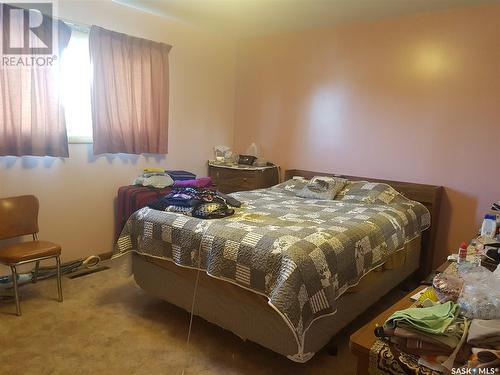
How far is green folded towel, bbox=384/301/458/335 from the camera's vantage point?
Result: 48.6 inches

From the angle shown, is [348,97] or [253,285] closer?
[253,285]

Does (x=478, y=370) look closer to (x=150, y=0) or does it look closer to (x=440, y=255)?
(x=440, y=255)

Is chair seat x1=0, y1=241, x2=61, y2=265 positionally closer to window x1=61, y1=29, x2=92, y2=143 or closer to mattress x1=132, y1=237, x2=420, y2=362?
mattress x1=132, y1=237, x2=420, y2=362

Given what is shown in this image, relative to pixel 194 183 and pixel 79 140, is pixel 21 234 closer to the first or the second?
pixel 79 140

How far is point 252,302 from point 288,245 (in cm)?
37

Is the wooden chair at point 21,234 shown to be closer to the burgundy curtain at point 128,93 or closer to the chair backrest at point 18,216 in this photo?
the chair backrest at point 18,216

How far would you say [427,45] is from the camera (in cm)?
332

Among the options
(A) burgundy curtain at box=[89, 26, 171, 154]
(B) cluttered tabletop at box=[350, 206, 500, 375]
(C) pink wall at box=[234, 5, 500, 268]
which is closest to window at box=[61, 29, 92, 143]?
(A) burgundy curtain at box=[89, 26, 171, 154]

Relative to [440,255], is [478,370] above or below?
above

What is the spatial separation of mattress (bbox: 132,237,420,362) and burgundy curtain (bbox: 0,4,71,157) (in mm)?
1244

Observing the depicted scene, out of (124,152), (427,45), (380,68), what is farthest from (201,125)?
(427,45)

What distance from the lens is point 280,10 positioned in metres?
3.40

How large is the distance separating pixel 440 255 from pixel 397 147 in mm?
1058

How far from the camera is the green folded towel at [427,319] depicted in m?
1.24
